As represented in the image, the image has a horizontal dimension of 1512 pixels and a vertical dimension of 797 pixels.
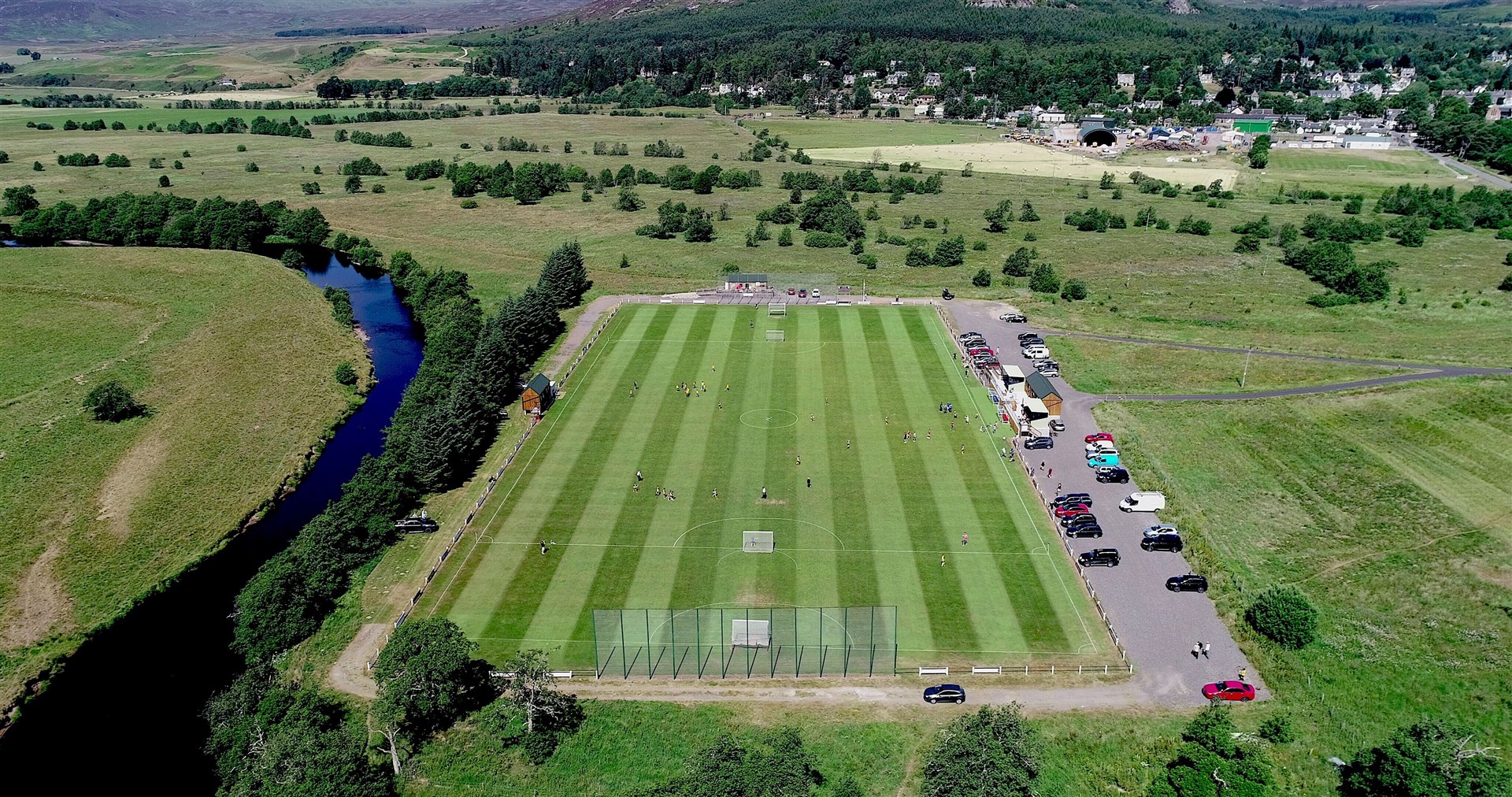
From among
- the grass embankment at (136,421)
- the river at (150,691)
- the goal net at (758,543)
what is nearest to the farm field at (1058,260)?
the grass embankment at (136,421)

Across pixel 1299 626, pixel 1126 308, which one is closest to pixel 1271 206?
pixel 1126 308

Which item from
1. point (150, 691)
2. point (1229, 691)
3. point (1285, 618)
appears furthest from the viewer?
point (150, 691)

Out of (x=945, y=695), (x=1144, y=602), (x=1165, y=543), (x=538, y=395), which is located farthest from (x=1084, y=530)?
(x=538, y=395)

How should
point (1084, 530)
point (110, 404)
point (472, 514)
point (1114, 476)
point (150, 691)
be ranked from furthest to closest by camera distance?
1. point (110, 404)
2. point (1114, 476)
3. point (472, 514)
4. point (1084, 530)
5. point (150, 691)

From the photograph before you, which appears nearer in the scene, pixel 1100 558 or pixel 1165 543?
pixel 1100 558

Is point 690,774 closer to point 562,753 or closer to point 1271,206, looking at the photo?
point 562,753

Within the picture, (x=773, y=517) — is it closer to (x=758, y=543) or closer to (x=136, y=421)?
(x=758, y=543)
